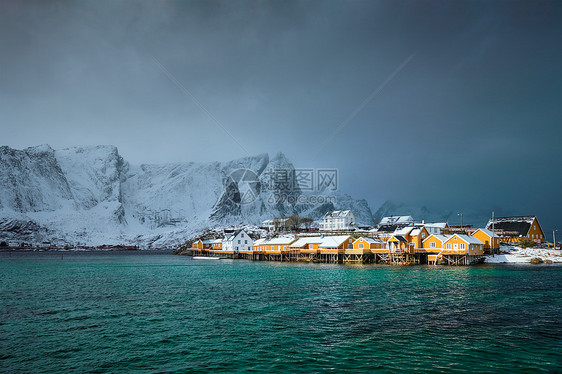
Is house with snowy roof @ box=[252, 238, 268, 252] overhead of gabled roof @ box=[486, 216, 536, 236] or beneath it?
beneath

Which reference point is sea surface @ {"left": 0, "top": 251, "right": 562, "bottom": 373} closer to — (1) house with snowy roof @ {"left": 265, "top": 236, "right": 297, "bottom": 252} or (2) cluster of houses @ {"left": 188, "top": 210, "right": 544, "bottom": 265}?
(2) cluster of houses @ {"left": 188, "top": 210, "right": 544, "bottom": 265}

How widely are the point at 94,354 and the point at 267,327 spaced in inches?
354

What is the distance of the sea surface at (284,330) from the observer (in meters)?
15.0

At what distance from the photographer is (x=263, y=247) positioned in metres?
98.2

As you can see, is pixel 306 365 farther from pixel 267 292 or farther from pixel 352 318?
pixel 267 292

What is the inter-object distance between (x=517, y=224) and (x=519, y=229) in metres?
1.75

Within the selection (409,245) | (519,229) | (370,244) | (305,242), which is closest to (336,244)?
(370,244)

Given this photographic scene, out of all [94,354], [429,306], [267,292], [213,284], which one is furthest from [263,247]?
[94,354]

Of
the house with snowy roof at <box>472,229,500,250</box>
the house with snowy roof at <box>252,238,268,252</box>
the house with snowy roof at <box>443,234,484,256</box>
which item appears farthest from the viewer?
the house with snowy roof at <box>252,238,268,252</box>

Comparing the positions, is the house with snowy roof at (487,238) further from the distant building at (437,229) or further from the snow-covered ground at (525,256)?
the distant building at (437,229)

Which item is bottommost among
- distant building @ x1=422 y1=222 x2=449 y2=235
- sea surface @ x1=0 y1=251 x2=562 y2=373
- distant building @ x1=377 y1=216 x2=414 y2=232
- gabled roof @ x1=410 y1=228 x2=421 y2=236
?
sea surface @ x1=0 y1=251 x2=562 y2=373

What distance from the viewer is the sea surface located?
1495 centimetres

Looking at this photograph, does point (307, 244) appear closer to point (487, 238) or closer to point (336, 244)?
point (336, 244)

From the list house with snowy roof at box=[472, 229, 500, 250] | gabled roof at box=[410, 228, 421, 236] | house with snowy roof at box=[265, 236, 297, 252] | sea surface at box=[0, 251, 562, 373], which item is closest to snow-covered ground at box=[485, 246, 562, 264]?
house with snowy roof at box=[472, 229, 500, 250]
